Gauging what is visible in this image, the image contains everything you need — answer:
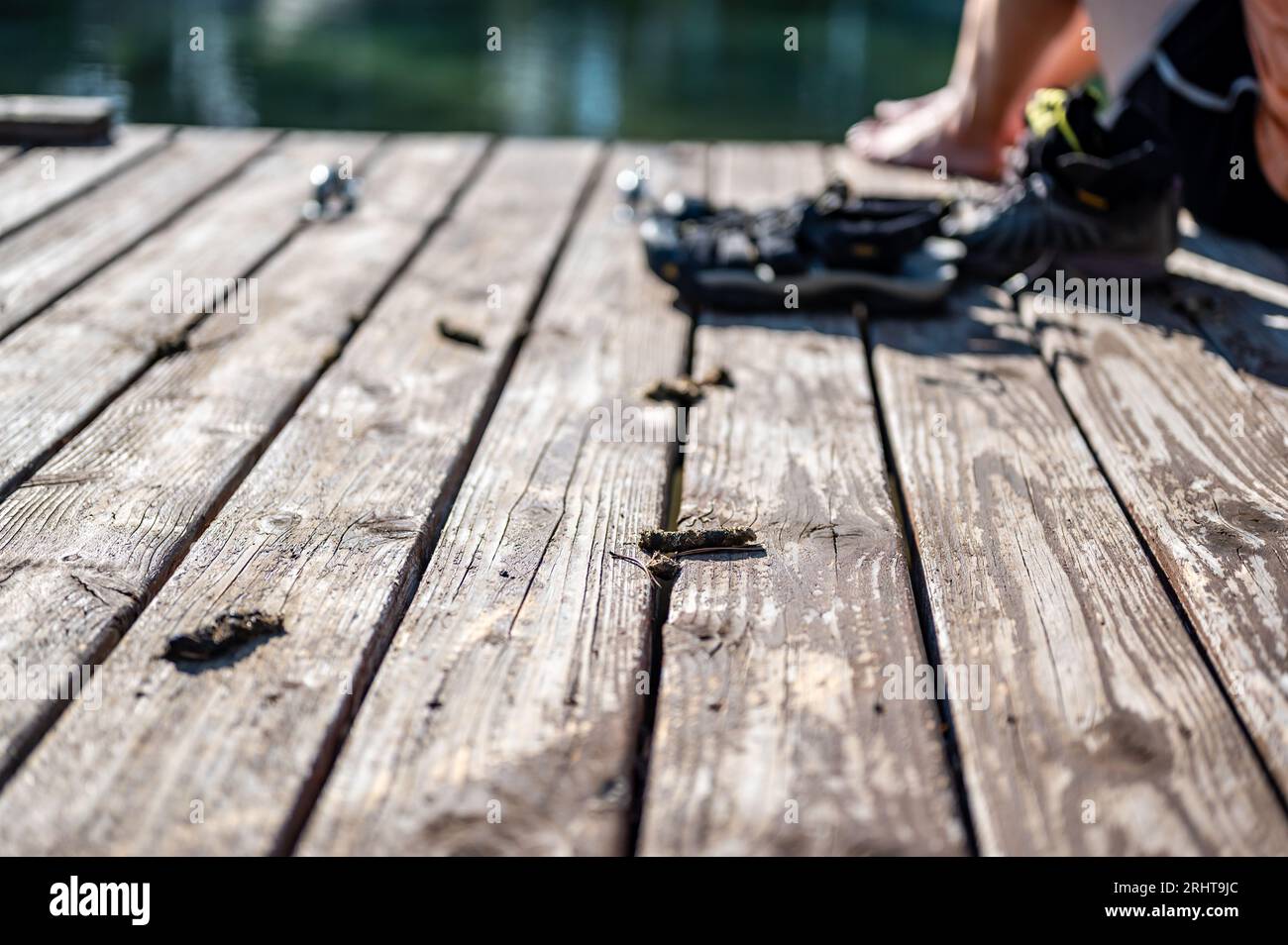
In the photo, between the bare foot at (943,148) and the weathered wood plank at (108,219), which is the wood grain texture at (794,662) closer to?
the weathered wood plank at (108,219)

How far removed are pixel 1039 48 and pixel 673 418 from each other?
5.68 ft

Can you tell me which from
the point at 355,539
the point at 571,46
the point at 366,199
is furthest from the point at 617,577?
the point at 571,46

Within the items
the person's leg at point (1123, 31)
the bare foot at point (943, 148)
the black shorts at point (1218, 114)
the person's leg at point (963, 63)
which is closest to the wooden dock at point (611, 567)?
the black shorts at point (1218, 114)

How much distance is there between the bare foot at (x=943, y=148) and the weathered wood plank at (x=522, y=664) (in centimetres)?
150

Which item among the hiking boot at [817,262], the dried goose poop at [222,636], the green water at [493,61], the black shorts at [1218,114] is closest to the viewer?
the dried goose poop at [222,636]

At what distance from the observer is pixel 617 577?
1290mm

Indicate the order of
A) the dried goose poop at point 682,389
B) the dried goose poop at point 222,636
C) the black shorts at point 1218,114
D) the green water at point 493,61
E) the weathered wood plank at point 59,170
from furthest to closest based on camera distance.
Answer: the green water at point 493,61 < the weathered wood plank at point 59,170 < the black shorts at point 1218,114 < the dried goose poop at point 682,389 < the dried goose poop at point 222,636

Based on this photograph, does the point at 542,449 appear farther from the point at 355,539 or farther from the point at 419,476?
the point at 355,539

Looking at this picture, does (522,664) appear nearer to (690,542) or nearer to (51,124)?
(690,542)

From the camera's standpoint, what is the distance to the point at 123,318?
2008 millimetres

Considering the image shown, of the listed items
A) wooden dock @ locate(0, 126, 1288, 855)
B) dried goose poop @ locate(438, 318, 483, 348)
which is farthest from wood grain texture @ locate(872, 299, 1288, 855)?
dried goose poop @ locate(438, 318, 483, 348)

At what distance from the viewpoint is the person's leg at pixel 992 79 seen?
115 inches

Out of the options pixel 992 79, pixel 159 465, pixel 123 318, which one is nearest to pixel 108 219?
pixel 123 318

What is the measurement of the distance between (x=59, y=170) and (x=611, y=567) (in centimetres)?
Result: 211
